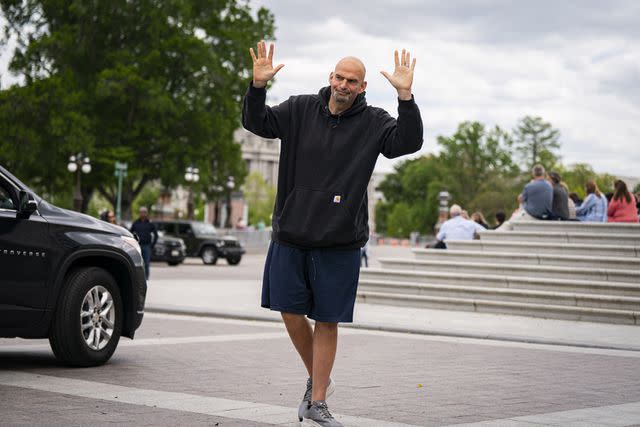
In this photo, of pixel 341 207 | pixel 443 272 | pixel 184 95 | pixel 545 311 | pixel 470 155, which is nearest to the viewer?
pixel 341 207

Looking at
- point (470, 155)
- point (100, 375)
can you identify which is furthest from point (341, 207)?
point (470, 155)

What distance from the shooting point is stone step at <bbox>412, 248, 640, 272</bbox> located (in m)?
17.8

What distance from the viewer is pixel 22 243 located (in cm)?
870

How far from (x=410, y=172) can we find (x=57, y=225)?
120 metres

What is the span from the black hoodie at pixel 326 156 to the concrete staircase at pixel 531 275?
35.4 feet

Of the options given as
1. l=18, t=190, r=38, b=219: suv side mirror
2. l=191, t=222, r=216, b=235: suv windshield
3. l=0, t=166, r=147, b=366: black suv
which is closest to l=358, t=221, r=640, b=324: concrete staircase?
l=0, t=166, r=147, b=366: black suv

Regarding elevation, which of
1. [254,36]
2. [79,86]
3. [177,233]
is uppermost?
[254,36]

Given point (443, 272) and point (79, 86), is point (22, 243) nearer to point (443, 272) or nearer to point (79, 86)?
point (443, 272)

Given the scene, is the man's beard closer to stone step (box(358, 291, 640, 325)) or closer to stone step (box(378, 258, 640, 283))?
stone step (box(358, 291, 640, 325))

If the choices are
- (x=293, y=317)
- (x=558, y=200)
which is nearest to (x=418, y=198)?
(x=558, y=200)

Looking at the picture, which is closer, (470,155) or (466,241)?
(466,241)

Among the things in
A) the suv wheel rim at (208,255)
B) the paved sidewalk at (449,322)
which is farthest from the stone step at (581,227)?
the suv wheel rim at (208,255)

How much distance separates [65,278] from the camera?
9.21m

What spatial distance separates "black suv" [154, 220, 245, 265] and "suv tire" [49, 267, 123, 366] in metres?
33.7
